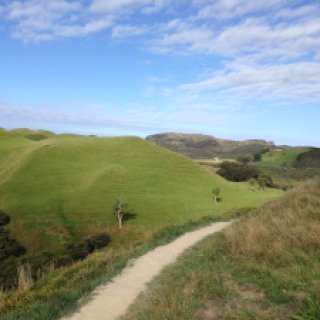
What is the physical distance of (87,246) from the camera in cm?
4369

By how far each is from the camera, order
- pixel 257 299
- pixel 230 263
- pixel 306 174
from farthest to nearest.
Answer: pixel 306 174, pixel 230 263, pixel 257 299

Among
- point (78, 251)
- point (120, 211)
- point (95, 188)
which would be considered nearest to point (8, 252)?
point (78, 251)

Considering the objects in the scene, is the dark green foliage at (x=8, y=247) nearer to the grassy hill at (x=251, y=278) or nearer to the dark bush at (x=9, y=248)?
the dark bush at (x=9, y=248)

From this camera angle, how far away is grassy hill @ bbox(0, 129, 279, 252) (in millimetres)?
54625

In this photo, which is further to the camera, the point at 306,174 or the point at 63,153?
the point at 306,174

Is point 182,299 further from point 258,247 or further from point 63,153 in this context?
point 63,153

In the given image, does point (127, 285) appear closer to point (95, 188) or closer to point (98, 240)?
point (98, 240)

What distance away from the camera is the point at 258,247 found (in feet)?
47.5

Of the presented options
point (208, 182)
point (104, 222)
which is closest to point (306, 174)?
point (208, 182)

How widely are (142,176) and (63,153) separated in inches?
855

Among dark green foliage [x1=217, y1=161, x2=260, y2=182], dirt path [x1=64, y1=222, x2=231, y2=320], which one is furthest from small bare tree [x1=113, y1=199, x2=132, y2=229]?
dark green foliage [x1=217, y1=161, x2=260, y2=182]

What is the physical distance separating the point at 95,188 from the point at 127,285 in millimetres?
56896

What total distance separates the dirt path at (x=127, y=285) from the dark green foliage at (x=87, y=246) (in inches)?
838

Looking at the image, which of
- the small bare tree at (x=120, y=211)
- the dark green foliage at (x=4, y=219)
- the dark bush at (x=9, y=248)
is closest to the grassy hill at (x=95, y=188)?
the dark green foliage at (x=4, y=219)
